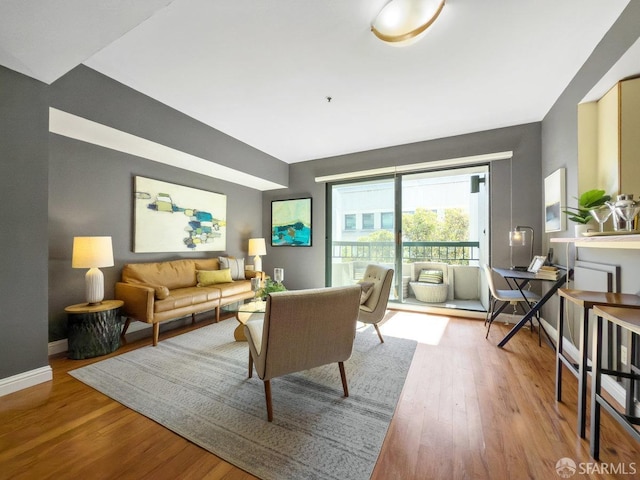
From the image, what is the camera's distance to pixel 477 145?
11.6 ft

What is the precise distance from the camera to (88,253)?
2.46m

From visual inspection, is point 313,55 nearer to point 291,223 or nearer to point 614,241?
point 614,241

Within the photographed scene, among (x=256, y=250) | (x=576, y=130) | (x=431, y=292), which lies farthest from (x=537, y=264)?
(x=256, y=250)

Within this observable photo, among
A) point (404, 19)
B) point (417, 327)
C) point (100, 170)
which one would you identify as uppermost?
point (404, 19)

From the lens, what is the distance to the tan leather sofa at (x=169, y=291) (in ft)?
8.86

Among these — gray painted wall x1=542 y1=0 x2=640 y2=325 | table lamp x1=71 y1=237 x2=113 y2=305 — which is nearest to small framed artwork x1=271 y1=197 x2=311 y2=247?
table lamp x1=71 y1=237 x2=113 y2=305

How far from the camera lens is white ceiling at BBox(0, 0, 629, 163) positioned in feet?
5.16

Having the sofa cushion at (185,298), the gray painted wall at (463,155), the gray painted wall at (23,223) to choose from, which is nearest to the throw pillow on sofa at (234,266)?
the sofa cushion at (185,298)

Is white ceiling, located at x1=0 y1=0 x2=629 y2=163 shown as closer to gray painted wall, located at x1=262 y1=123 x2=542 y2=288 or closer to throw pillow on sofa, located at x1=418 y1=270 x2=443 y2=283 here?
gray painted wall, located at x1=262 y1=123 x2=542 y2=288

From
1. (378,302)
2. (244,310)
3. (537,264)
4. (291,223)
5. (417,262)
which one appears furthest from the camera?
(417,262)

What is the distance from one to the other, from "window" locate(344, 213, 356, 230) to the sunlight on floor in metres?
1.69

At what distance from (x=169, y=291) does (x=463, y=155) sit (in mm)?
4432

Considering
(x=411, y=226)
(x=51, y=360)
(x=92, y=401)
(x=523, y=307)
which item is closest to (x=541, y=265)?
(x=523, y=307)

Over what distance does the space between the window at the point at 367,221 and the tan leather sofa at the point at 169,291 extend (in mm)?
2245
